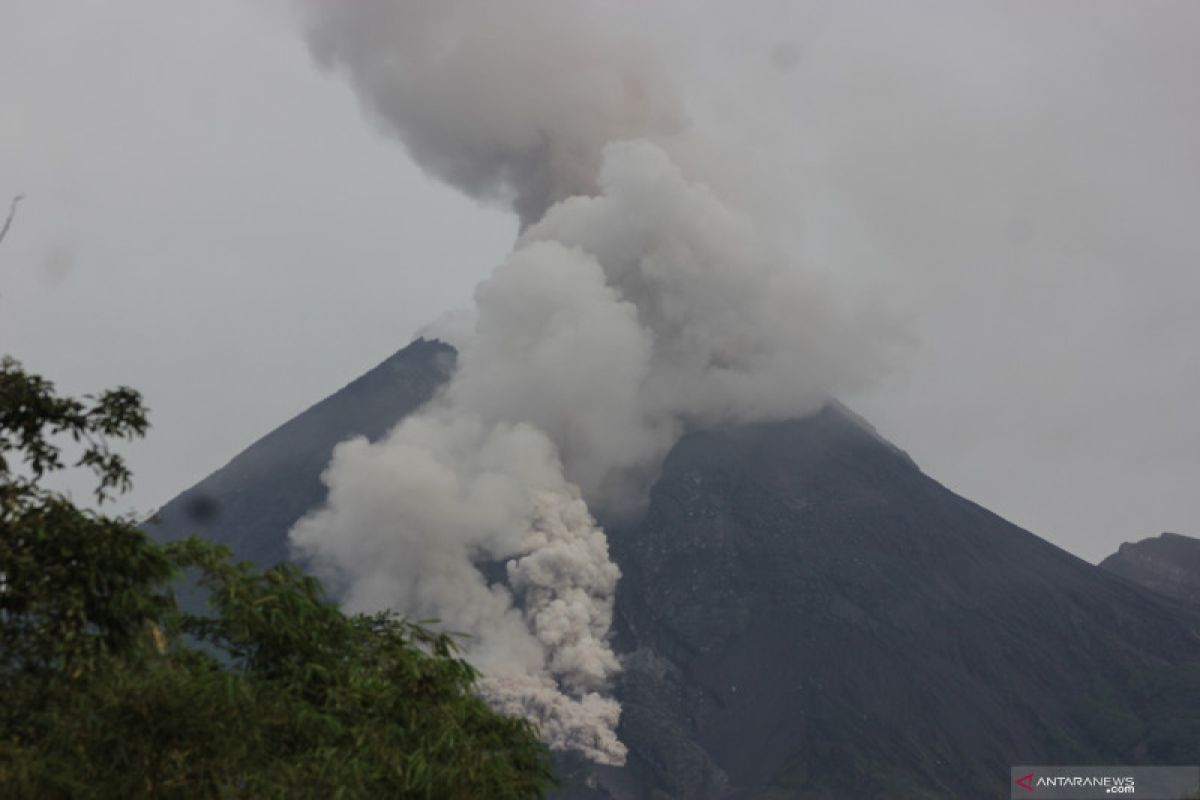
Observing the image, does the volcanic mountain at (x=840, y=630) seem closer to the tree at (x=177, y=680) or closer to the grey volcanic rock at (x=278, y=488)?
the grey volcanic rock at (x=278, y=488)

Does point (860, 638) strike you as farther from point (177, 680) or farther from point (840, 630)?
point (177, 680)

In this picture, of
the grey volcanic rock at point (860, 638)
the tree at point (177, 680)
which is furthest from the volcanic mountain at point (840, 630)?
the tree at point (177, 680)

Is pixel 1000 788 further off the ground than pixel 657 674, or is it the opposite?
pixel 657 674

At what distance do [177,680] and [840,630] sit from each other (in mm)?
145203

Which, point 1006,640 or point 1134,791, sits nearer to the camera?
point 1134,791

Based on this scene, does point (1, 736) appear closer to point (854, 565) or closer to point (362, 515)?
point (362, 515)

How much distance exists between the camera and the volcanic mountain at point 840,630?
446 ft

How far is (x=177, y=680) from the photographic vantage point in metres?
12.8

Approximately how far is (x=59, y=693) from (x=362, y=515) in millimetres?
121719

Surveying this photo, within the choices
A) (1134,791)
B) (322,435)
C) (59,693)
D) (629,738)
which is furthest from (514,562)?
(59,693)

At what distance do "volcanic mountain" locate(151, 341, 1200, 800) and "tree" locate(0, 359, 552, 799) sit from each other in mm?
116702

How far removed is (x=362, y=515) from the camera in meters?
133

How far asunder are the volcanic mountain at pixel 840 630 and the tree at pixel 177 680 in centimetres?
11670

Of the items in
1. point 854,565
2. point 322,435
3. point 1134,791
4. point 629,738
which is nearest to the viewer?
point 1134,791
